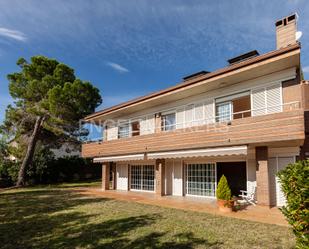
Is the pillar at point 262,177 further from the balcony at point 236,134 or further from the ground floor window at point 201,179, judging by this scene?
the ground floor window at point 201,179

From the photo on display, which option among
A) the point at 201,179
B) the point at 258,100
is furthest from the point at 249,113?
the point at 201,179

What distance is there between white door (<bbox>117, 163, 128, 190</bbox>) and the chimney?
1917 cm

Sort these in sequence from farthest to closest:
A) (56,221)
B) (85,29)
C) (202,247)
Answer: (85,29), (56,221), (202,247)

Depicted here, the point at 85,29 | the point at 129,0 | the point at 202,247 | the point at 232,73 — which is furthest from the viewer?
the point at 85,29

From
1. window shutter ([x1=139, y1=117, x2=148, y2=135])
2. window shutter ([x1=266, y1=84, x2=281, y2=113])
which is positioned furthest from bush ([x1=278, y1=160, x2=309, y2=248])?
window shutter ([x1=139, y1=117, x2=148, y2=135])

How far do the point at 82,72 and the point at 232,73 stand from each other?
26.1 m

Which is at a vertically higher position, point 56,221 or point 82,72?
point 82,72

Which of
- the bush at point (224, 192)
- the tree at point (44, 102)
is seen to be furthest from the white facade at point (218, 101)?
the tree at point (44, 102)

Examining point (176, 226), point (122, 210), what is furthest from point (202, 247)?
point (122, 210)

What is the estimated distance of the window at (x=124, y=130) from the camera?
27.4 meters

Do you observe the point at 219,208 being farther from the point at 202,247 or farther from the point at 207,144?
the point at 202,247

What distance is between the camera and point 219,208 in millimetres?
14328

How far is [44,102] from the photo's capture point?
1251 inches

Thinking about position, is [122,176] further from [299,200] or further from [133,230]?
[299,200]
